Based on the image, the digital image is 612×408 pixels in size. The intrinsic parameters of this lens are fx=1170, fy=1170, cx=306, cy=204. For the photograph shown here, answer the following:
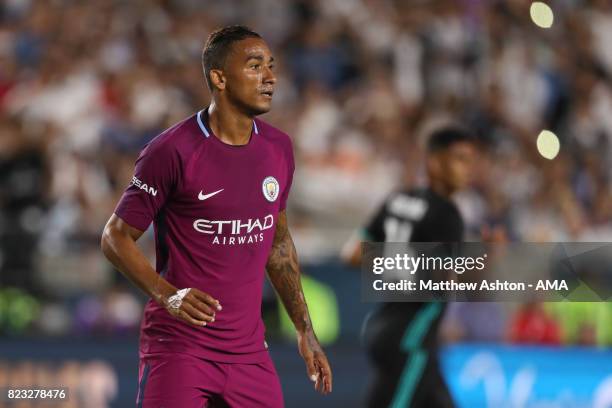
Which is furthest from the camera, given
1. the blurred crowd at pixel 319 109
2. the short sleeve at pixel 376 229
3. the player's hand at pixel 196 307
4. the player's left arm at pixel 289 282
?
the blurred crowd at pixel 319 109

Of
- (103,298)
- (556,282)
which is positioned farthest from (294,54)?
(556,282)

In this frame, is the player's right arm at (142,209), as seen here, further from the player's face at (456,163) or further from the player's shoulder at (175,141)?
the player's face at (456,163)

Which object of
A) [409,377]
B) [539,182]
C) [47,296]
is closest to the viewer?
[409,377]

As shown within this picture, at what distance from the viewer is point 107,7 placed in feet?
40.5

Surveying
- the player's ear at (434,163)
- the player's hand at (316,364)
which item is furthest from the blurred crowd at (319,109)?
the player's hand at (316,364)

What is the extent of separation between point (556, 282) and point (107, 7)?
689cm

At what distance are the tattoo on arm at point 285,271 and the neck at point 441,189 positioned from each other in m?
1.94

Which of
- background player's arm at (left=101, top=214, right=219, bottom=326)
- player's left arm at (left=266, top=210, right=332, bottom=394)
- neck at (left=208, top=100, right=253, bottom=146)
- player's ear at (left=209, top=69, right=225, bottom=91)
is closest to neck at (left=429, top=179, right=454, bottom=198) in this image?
player's left arm at (left=266, top=210, right=332, bottom=394)

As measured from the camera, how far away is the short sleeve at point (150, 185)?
470cm

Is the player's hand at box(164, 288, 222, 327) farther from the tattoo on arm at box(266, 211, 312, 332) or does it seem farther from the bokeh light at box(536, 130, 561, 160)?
the bokeh light at box(536, 130, 561, 160)

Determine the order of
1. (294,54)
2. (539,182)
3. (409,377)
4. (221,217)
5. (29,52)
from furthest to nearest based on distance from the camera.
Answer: (294,54), (29,52), (539,182), (409,377), (221,217)

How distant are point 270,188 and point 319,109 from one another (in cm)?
703

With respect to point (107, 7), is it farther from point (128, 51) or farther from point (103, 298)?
point (103, 298)

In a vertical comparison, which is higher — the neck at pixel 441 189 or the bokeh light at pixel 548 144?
the bokeh light at pixel 548 144
